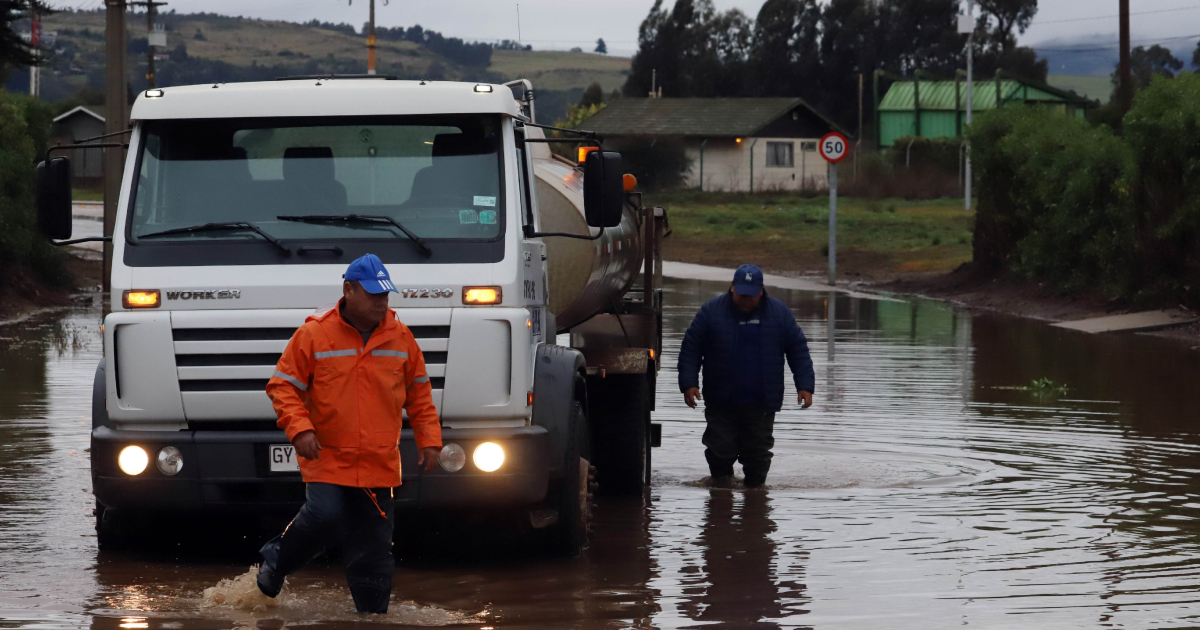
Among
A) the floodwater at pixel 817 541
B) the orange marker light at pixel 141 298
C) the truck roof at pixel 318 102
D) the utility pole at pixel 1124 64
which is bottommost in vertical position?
the floodwater at pixel 817 541

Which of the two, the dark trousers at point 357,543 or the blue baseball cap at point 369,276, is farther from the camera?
the dark trousers at point 357,543

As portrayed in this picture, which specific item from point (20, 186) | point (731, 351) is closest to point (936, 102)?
point (20, 186)

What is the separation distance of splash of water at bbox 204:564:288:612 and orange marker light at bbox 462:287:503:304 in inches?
60.8

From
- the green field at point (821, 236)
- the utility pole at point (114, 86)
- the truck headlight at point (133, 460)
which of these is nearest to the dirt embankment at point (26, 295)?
the utility pole at point (114, 86)

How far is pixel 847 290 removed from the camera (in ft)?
98.0

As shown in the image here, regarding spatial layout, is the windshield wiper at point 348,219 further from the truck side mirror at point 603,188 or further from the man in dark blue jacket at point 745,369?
the man in dark blue jacket at point 745,369

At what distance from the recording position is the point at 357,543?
6.77 meters

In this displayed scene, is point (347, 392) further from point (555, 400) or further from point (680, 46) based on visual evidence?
point (680, 46)

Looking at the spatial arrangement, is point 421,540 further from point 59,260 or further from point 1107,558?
point 59,260

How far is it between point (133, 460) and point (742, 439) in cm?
454

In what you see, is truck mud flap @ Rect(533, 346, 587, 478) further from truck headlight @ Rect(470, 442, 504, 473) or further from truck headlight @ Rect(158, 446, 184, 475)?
truck headlight @ Rect(158, 446, 184, 475)

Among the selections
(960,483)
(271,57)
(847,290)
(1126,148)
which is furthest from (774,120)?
(271,57)

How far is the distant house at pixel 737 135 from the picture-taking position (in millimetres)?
76688

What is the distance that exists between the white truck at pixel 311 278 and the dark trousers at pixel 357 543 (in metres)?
0.60
